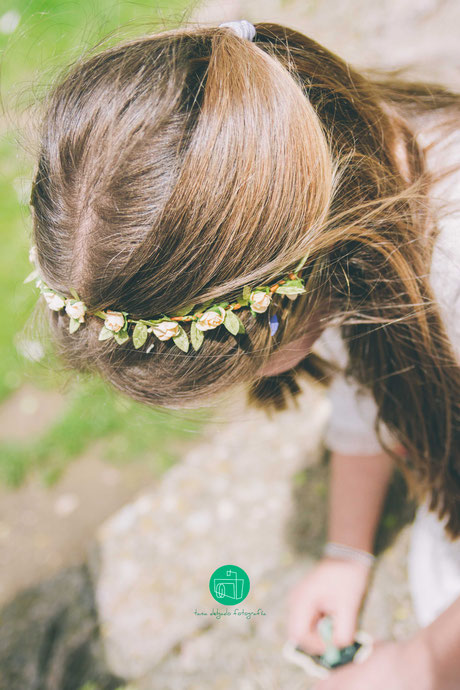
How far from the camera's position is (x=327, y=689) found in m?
1.40

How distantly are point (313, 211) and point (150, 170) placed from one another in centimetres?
27

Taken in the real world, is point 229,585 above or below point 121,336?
below

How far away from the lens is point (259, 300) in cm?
94

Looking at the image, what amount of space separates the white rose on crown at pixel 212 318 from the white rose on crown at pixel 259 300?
5cm

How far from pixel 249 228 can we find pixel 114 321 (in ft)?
0.91

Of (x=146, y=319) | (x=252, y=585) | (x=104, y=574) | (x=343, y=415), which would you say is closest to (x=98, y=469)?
(x=104, y=574)

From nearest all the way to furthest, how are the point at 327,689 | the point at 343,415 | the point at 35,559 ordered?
the point at 327,689
the point at 343,415
the point at 35,559

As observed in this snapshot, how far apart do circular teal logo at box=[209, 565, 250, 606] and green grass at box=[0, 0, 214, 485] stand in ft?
1.56

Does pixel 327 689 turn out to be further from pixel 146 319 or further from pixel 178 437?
pixel 178 437

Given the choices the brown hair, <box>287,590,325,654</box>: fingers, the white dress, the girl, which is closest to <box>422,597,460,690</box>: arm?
the girl

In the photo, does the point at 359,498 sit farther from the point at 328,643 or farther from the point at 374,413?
the point at 328,643

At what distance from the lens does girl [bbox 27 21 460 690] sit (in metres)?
0.86

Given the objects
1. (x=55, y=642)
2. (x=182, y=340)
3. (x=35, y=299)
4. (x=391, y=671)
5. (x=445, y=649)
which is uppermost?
(x=182, y=340)

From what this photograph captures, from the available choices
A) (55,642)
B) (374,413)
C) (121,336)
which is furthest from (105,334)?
(55,642)
